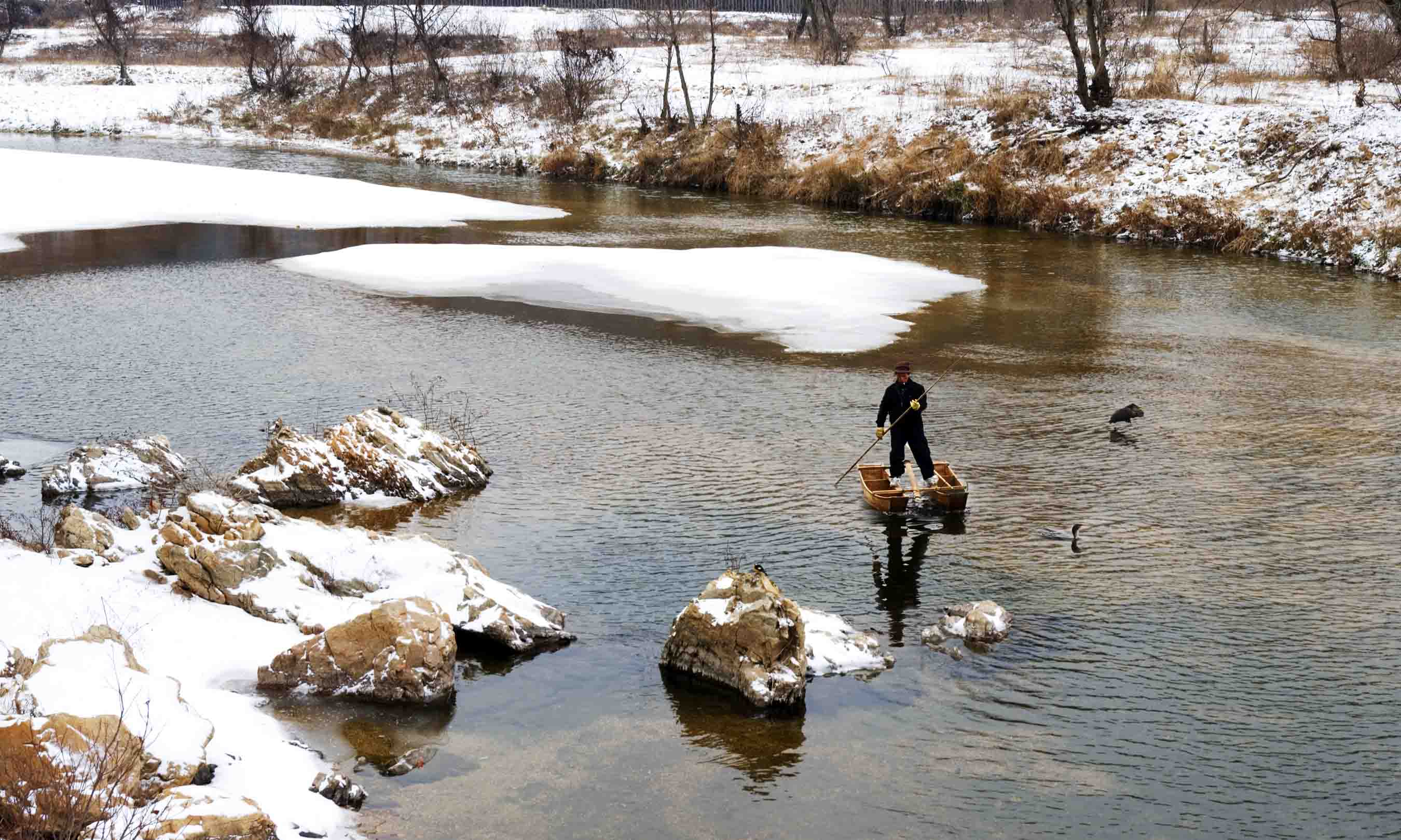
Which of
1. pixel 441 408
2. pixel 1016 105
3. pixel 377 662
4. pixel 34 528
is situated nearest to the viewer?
pixel 377 662

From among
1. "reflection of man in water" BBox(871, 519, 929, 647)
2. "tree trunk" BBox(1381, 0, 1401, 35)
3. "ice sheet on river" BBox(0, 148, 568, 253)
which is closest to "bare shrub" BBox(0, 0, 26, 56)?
"ice sheet on river" BBox(0, 148, 568, 253)

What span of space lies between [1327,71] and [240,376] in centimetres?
3716

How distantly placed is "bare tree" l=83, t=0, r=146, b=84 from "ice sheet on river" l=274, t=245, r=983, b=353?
155 feet

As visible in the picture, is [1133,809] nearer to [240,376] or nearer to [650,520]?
[650,520]

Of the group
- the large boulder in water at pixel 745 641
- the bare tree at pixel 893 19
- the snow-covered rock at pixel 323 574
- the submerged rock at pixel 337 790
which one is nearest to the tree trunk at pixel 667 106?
the bare tree at pixel 893 19

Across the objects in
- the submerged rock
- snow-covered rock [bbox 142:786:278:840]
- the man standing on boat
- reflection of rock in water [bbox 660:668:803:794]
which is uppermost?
the man standing on boat

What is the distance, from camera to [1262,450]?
54.0ft

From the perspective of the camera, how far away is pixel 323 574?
37.7 feet

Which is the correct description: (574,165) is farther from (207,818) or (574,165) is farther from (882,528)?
(207,818)

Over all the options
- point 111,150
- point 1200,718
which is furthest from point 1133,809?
point 111,150

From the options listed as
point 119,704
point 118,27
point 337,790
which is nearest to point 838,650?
point 337,790

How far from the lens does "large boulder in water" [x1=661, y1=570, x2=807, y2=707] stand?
999cm

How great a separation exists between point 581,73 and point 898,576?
149 feet

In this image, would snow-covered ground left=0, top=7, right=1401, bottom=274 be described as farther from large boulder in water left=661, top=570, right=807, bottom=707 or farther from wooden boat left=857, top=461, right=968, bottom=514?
large boulder in water left=661, top=570, right=807, bottom=707
